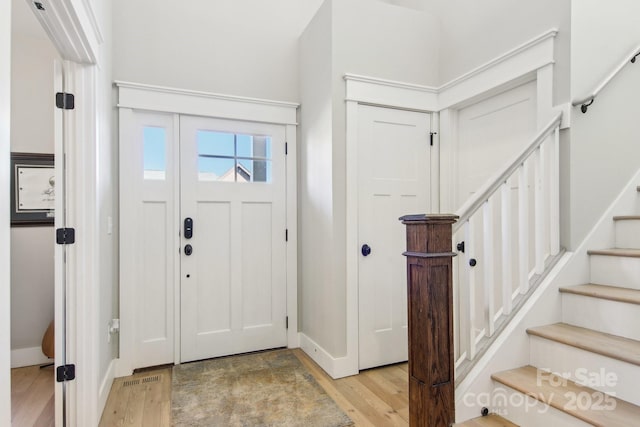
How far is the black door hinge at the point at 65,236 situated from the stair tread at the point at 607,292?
2.63 metres

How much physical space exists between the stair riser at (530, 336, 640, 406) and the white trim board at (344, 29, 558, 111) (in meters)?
1.61

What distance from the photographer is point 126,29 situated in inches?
108

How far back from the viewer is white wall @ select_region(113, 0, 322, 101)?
2.78 m

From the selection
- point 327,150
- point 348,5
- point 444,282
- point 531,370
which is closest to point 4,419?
point 444,282

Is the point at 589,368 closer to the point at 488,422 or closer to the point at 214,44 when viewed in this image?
the point at 488,422

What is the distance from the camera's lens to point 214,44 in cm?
301

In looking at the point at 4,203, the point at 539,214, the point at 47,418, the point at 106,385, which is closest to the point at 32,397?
the point at 47,418

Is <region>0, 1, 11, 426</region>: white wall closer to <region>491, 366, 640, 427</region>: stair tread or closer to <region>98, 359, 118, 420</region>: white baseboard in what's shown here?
<region>98, 359, 118, 420</region>: white baseboard

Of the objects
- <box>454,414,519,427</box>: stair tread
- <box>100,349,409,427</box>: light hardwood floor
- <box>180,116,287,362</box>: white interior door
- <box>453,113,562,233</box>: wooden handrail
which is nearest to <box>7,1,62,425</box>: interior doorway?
<box>100,349,409,427</box>: light hardwood floor

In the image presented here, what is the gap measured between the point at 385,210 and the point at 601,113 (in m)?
1.47

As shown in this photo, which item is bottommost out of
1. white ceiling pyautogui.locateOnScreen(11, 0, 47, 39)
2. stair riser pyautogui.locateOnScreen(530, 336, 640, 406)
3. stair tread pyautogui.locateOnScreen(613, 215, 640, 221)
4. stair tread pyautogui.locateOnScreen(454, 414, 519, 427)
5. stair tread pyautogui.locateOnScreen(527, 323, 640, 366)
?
stair tread pyautogui.locateOnScreen(454, 414, 519, 427)

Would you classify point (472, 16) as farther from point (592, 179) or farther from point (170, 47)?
point (170, 47)

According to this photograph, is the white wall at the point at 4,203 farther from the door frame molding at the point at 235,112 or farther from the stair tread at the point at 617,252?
the stair tread at the point at 617,252

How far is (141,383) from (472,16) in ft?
12.1
